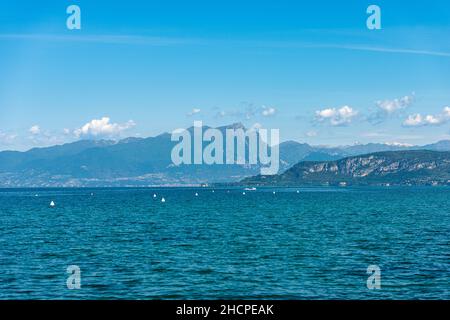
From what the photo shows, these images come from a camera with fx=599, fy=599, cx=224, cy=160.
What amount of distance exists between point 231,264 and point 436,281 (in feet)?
73.4

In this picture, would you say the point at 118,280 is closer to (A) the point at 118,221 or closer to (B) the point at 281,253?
(B) the point at 281,253
